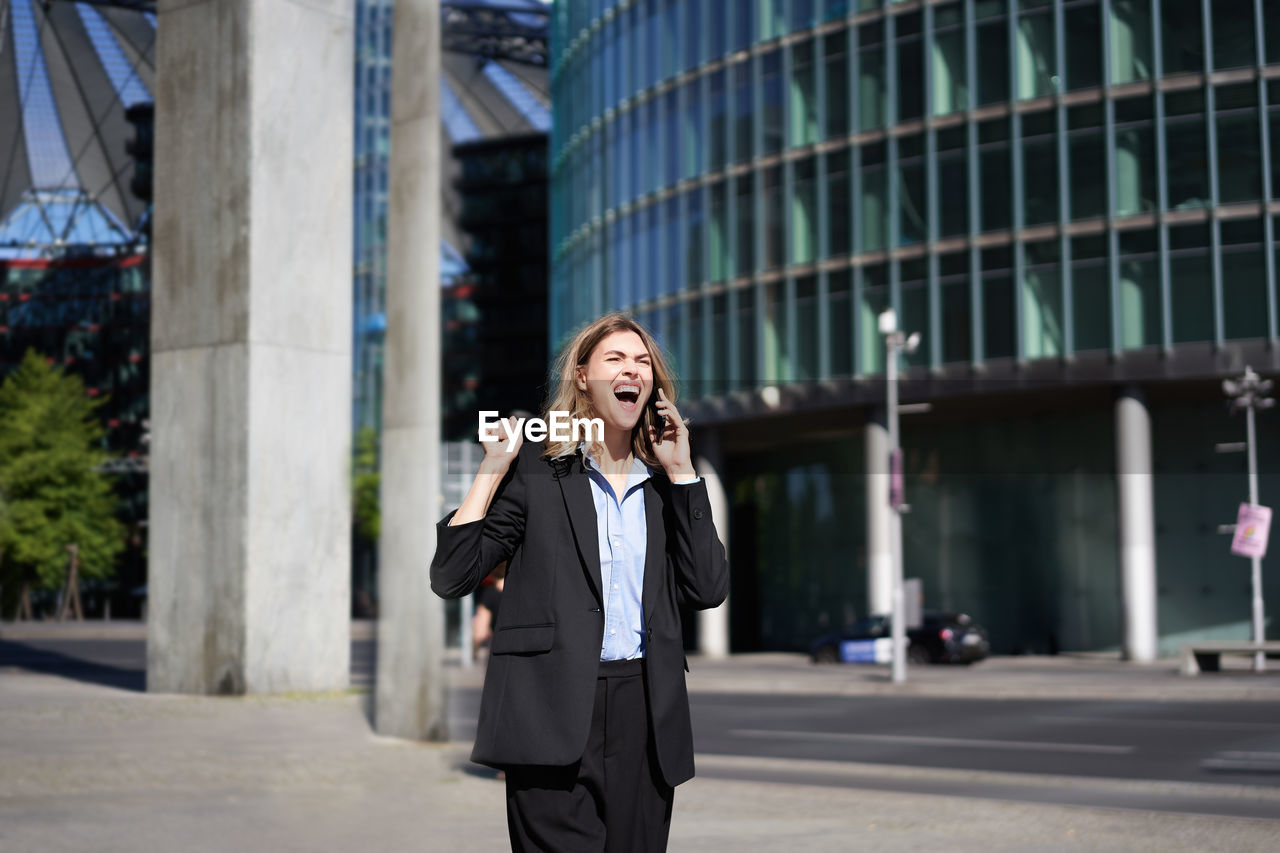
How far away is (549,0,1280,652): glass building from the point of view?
1431 inches

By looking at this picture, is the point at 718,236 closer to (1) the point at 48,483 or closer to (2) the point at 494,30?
(1) the point at 48,483

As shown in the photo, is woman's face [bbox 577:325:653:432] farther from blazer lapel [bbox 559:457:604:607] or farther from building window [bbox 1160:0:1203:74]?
building window [bbox 1160:0:1203:74]

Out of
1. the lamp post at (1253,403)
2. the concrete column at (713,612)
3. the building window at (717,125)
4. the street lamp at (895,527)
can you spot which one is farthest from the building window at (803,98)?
the lamp post at (1253,403)

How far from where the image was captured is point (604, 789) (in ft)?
11.3

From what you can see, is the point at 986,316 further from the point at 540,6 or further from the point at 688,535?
the point at 540,6

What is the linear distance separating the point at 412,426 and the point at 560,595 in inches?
375

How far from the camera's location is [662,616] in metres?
3.47

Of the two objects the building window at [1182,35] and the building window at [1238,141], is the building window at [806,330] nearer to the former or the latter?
the building window at [1182,35]

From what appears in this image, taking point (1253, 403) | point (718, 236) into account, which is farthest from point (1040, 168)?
point (718, 236)

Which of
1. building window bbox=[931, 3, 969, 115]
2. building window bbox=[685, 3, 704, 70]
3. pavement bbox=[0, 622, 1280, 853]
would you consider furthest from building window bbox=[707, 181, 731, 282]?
pavement bbox=[0, 622, 1280, 853]

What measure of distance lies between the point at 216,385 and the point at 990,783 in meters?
9.22

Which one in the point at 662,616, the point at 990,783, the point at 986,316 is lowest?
the point at 990,783

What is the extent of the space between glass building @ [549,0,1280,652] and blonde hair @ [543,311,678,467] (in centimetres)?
2893

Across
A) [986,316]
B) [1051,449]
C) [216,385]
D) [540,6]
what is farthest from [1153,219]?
[540,6]
